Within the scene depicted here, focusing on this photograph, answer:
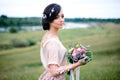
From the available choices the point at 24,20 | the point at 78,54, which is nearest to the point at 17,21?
the point at 24,20

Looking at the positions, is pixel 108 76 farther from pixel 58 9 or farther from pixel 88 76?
pixel 58 9

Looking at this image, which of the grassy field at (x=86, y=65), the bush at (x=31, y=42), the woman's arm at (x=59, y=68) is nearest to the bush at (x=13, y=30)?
the grassy field at (x=86, y=65)

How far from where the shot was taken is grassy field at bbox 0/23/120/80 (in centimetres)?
506

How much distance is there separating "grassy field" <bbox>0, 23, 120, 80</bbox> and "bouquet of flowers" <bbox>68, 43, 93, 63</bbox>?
2.28 metres

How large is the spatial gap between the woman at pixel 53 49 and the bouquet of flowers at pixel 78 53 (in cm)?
7

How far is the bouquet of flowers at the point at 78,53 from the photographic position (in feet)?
8.04

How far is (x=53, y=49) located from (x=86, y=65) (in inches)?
122

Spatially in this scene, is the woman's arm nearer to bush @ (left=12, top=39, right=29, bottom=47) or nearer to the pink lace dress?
the pink lace dress

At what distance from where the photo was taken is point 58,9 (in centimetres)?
254

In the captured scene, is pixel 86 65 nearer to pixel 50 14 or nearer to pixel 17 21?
pixel 17 21

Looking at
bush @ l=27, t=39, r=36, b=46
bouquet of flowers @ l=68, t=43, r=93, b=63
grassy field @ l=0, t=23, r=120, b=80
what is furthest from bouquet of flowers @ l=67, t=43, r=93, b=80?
bush @ l=27, t=39, r=36, b=46

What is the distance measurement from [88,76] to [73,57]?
231cm

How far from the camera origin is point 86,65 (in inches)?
Answer: 214

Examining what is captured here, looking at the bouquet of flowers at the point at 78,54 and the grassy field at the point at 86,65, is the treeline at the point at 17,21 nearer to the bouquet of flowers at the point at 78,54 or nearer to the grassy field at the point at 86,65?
the grassy field at the point at 86,65
